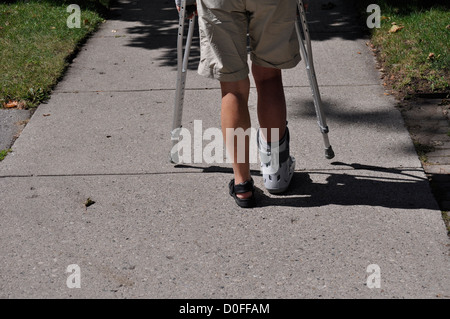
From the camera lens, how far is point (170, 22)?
25.2ft

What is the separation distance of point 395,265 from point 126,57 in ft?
13.0

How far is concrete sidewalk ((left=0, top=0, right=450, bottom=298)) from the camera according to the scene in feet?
11.1

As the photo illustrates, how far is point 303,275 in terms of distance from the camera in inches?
133

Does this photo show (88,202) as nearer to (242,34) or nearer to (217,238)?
(217,238)

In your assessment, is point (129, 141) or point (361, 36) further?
point (361, 36)

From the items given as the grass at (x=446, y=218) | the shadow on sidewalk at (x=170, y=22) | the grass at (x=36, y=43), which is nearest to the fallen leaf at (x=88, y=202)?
the grass at (x=36, y=43)

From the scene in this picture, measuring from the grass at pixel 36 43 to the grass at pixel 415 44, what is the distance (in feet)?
9.87

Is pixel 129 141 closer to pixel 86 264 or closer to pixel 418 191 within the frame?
pixel 86 264

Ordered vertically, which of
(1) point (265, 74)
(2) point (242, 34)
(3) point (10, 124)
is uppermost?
(2) point (242, 34)

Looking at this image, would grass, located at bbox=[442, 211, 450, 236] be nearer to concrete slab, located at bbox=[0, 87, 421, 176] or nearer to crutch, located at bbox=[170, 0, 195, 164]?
concrete slab, located at bbox=[0, 87, 421, 176]

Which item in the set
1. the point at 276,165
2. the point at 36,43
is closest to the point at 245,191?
the point at 276,165

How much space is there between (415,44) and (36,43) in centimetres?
369

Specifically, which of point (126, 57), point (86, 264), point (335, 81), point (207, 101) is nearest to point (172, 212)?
point (86, 264)

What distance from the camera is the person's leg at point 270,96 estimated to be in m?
3.89
